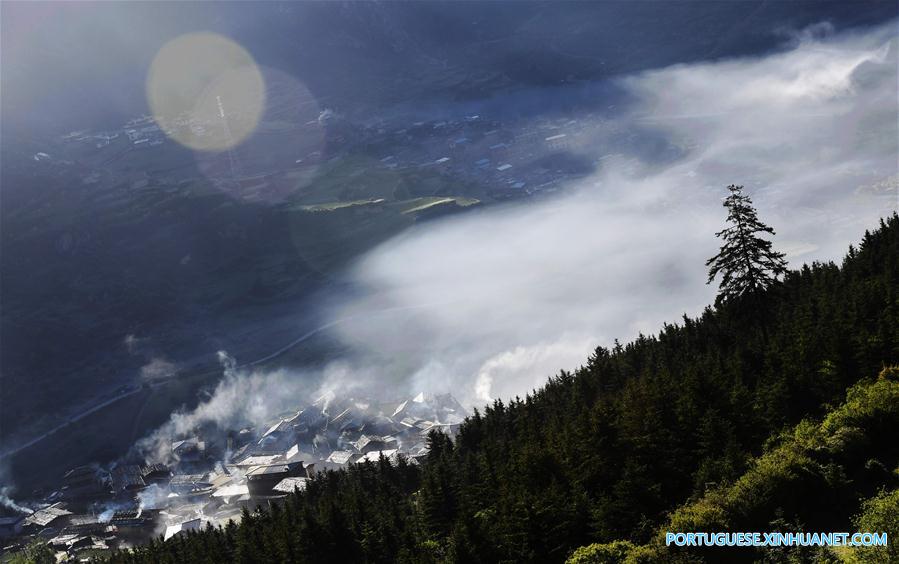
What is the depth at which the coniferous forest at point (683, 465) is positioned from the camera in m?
31.7

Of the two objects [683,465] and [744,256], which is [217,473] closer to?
[744,256]


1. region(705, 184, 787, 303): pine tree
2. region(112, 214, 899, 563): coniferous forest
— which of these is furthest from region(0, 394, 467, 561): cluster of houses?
region(705, 184, 787, 303): pine tree

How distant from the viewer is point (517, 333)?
7382 inches

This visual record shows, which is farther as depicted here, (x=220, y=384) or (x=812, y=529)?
(x=220, y=384)

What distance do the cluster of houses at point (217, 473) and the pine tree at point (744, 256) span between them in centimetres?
5378

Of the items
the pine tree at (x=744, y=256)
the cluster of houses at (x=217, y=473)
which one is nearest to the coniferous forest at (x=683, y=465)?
the pine tree at (x=744, y=256)

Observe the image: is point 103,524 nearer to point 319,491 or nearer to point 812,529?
point 319,491

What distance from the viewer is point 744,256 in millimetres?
59219

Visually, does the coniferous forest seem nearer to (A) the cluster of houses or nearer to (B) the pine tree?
(B) the pine tree

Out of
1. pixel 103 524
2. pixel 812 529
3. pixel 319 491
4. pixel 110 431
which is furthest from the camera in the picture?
pixel 110 431

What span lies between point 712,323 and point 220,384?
131 metres

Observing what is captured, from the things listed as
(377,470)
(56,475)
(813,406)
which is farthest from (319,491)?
(56,475)

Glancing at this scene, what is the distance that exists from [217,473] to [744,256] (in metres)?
102

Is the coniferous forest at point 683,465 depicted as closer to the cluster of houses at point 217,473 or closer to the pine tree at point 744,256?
the pine tree at point 744,256
